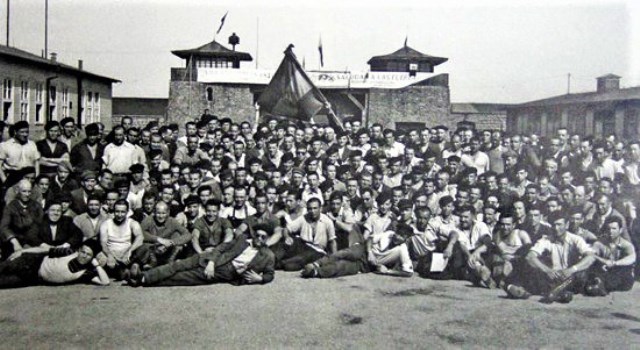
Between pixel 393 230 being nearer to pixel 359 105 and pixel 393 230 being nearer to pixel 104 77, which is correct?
pixel 359 105

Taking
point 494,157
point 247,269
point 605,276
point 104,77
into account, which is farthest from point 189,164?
point 104,77

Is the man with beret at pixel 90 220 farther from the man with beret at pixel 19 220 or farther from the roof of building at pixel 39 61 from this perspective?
the roof of building at pixel 39 61

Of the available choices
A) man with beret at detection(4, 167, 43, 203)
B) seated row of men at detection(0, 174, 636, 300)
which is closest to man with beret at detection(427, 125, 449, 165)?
seated row of men at detection(0, 174, 636, 300)

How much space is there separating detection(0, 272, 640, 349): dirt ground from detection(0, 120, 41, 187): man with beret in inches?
77.5

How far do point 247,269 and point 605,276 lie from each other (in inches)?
129

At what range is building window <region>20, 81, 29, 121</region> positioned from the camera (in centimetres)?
1708

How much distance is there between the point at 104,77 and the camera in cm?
2536

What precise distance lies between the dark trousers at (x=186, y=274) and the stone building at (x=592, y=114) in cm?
884

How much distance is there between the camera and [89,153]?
7.37 metres

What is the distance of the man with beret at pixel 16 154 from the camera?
22.3 ft

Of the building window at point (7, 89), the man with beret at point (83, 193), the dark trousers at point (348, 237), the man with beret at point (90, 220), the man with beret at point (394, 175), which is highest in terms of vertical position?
the building window at point (7, 89)

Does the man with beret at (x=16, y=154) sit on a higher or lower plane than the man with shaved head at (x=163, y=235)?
higher

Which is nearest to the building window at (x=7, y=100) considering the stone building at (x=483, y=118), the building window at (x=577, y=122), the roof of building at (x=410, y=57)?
the building window at (x=577, y=122)

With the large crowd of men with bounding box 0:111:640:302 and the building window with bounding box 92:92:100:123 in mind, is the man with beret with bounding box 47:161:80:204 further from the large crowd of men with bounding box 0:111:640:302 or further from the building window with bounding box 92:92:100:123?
the building window with bounding box 92:92:100:123
